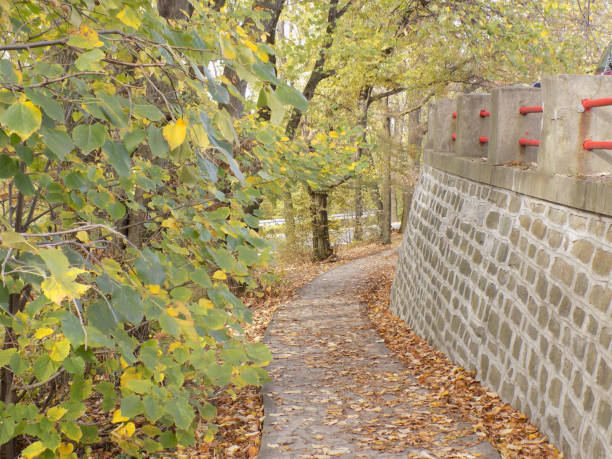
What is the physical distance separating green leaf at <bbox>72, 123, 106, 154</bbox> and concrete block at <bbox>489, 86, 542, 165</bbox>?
5.23 m

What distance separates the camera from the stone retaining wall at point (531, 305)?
13.3 feet

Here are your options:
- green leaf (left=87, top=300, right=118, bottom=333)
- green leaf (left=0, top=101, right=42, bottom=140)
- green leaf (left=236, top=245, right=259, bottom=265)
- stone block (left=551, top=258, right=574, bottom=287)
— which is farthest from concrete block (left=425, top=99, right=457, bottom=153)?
green leaf (left=0, top=101, right=42, bottom=140)

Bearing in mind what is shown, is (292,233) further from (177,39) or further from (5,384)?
(177,39)

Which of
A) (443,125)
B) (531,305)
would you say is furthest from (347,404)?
(443,125)

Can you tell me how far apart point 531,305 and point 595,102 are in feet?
5.68

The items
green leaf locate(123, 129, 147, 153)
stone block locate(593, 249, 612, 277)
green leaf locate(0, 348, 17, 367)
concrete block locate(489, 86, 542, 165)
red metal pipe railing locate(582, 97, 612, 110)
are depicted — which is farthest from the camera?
concrete block locate(489, 86, 542, 165)

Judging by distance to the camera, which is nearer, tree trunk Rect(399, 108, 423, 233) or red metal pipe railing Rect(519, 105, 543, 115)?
red metal pipe railing Rect(519, 105, 543, 115)

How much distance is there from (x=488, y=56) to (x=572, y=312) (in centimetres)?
1289

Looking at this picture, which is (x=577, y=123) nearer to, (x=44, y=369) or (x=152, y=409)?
(x=152, y=409)

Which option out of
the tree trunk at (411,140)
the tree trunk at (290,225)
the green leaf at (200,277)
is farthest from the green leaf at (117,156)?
the tree trunk at (411,140)

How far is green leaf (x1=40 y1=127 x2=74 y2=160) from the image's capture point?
2.15 metres

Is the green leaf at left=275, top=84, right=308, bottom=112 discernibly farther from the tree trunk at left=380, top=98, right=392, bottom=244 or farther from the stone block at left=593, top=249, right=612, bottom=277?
the tree trunk at left=380, top=98, right=392, bottom=244

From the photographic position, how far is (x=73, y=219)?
423 cm

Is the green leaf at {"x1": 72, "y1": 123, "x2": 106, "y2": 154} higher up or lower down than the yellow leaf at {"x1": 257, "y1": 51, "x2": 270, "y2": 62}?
lower down
